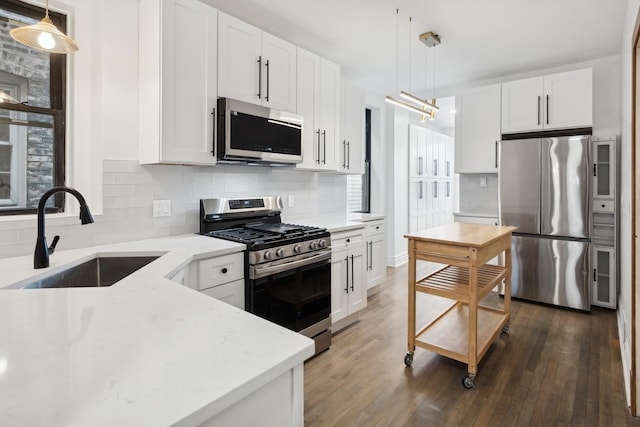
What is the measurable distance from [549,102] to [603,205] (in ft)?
4.09

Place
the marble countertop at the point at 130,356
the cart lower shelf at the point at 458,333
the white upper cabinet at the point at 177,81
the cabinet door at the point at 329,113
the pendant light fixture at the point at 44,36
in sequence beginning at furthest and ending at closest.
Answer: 1. the cabinet door at the point at 329,113
2. the cart lower shelf at the point at 458,333
3. the white upper cabinet at the point at 177,81
4. the pendant light fixture at the point at 44,36
5. the marble countertop at the point at 130,356

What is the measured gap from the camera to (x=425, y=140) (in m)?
6.22

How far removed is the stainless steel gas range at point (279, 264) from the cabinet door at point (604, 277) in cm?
297

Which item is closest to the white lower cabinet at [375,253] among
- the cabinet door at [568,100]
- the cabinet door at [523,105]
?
the cabinet door at [523,105]

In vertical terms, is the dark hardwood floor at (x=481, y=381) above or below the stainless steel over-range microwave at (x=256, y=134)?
below

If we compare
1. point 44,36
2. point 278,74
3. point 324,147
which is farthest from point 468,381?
point 44,36

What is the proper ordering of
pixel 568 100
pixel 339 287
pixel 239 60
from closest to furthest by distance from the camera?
1. pixel 239 60
2. pixel 339 287
3. pixel 568 100

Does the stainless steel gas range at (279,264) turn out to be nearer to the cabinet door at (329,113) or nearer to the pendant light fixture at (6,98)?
the cabinet door at (329,113)

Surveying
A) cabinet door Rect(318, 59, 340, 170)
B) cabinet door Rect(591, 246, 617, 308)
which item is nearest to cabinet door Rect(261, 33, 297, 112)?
cabinet door Rect(318, 59, 340, 170)

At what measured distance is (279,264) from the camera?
2.36 m

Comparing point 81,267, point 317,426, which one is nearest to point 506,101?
point 317,426

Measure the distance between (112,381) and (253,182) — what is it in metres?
2.57

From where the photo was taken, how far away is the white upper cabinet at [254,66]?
2.49 m

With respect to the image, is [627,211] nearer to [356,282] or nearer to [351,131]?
[356,282]
